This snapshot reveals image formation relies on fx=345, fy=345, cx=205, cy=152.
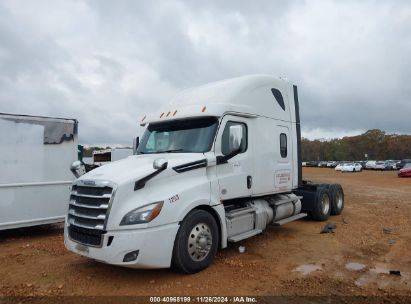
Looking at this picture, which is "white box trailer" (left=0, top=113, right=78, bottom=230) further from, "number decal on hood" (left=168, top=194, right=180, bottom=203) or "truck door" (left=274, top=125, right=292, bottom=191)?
"truck door" (left=274, top=125, right=292, bottom=191)

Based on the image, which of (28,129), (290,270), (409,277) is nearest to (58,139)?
(28,129)

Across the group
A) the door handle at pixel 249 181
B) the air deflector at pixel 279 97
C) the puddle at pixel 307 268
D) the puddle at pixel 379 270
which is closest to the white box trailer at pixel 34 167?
the door handle at pixel 249 181

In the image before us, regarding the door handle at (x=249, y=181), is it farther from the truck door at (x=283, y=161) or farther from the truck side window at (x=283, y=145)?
the truck side window at (x=283, y=145)

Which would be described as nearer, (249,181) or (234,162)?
(234,162)

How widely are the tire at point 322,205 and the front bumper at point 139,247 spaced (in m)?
6.53

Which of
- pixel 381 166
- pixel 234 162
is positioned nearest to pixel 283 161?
pixel 234 162

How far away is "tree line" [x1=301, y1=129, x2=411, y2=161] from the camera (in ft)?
349

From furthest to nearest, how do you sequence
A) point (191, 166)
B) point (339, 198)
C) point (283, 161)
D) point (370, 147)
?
point (370, 147) → point (339, 198) → point (283, 161) → point (191, 166)

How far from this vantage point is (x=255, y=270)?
6.04 m

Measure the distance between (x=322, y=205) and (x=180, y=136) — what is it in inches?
238

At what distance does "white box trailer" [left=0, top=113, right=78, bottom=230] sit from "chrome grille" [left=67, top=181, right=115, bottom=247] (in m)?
3.58

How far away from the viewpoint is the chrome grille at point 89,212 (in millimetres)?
5227

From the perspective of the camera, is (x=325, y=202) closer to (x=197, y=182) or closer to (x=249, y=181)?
(x=249, y=181)

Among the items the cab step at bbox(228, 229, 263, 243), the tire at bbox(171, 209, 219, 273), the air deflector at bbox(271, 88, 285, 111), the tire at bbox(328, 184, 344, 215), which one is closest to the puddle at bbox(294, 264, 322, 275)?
the cab step at bbox(228, 229, 263, 243)
